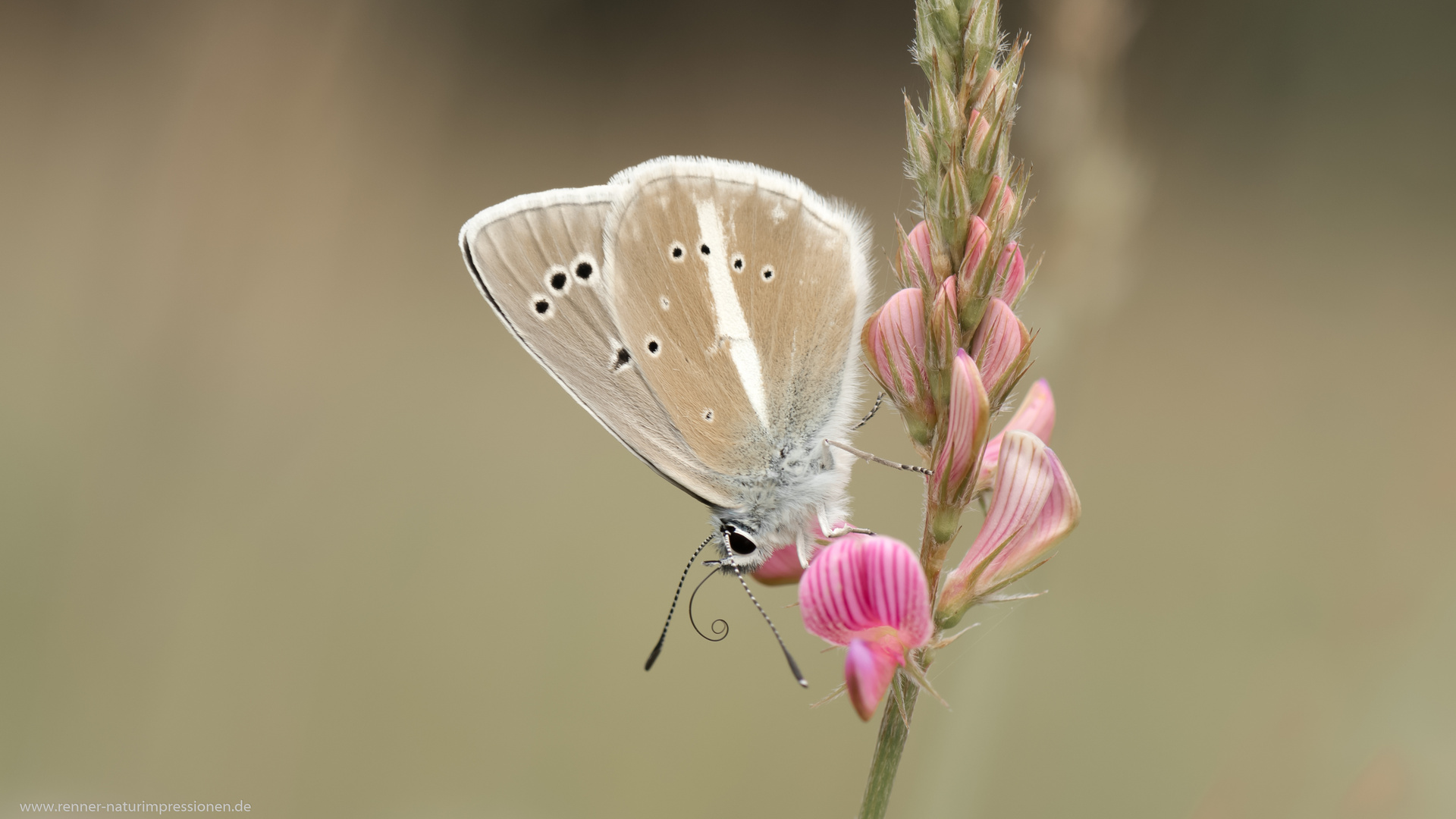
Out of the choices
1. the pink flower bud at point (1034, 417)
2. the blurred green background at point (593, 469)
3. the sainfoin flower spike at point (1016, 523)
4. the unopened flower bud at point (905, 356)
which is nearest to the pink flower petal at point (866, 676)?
the sainfoin flower spike at point (1016, 523)

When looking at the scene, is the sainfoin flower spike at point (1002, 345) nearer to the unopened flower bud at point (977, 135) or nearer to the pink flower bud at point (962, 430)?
the pink flower bud at point (962, 430)

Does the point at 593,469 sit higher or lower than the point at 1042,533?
higher

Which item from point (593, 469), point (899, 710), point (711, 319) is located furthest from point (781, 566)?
point (593, 469)

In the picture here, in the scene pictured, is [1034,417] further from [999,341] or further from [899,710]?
[899,710]

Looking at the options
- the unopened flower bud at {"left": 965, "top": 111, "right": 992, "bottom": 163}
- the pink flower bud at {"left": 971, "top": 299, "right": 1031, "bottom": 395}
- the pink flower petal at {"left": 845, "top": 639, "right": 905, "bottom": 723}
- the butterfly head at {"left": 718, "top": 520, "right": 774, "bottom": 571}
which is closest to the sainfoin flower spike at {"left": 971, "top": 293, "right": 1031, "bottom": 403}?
the pink flower bud at {"left": 971, "top": 299, "right": 1031, "bottom": 395}

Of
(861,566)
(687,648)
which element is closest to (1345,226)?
(687,648)
